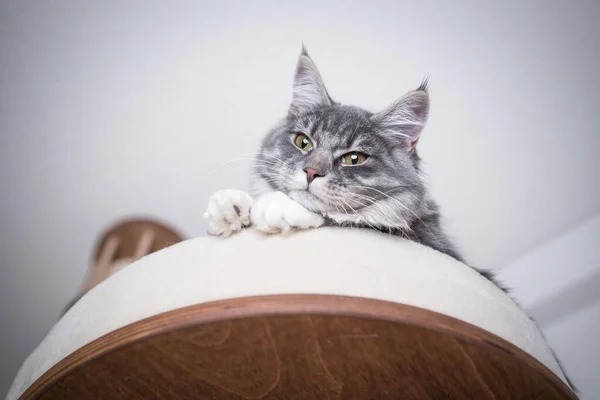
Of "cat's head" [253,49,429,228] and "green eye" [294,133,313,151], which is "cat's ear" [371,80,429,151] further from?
"green eye" [294,133,313,151]

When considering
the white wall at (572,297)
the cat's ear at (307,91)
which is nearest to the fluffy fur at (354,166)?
the cat's ear at (307,91)

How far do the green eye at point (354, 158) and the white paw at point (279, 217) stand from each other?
29 centimetres

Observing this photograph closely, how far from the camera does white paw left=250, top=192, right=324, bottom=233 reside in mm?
693

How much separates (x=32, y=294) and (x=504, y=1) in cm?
229

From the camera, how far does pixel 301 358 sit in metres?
0.53

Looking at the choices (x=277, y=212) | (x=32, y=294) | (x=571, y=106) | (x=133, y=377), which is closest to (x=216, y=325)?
(x=133, y=377)

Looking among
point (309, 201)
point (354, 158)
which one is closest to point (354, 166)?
point (354, 158)

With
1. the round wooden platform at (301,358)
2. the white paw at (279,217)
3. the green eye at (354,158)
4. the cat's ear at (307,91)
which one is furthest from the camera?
the cat's ear at (307,91)

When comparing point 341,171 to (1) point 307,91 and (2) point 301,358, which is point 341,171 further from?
(2) point 301,358

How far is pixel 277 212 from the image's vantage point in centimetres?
71

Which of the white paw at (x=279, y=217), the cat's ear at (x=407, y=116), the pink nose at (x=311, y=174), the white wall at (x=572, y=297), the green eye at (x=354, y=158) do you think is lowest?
the white wall at (x=572, y=297)

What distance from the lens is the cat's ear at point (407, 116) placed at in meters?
1.02

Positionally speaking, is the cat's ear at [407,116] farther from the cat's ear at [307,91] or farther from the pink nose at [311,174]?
the pink nose at [311,174]

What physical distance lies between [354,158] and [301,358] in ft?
1.98
